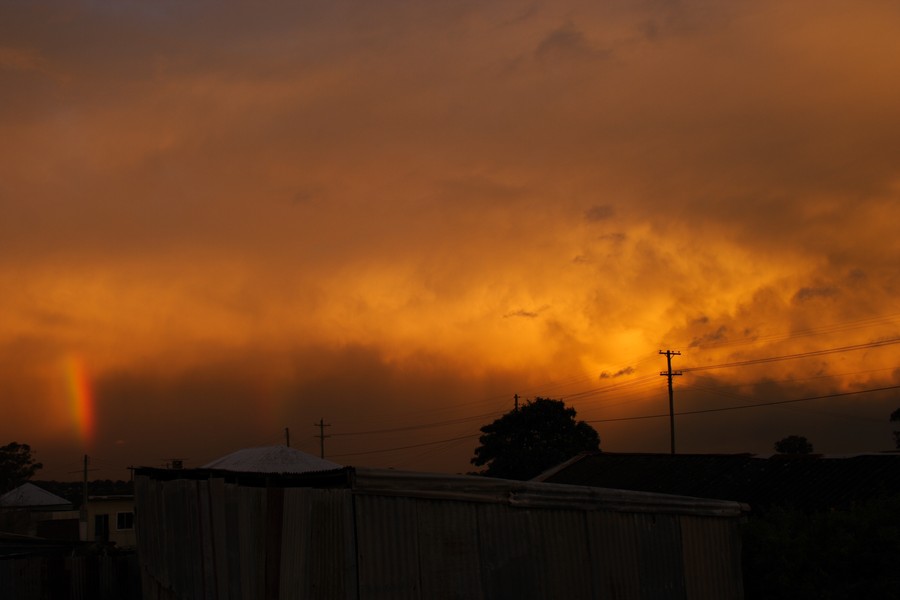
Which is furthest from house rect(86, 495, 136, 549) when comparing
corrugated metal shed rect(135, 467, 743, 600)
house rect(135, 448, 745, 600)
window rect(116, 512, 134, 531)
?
corrugated metal shed rect(135, 467, 743, 600)

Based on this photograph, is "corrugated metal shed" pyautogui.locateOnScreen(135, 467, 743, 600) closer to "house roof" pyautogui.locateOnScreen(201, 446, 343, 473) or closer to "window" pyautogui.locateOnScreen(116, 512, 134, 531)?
"house roof" pyautogui.locateOnScreen(201, 446, 343, 473)

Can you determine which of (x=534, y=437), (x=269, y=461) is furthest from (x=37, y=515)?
(x=269, y=461)

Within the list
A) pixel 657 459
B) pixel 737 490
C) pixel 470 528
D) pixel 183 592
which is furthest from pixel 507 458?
pixel 470 528

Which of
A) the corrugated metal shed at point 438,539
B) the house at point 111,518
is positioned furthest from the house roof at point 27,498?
the corrugated metal shed at point 438,539

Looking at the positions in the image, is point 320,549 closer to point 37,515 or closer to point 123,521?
point 123,521

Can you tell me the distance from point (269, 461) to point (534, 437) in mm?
42206

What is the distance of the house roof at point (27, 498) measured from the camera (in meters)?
51.0

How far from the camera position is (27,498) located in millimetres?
52625

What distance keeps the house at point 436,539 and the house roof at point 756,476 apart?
375 inches

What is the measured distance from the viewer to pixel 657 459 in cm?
3425

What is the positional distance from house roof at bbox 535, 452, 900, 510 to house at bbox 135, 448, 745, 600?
31.3ft

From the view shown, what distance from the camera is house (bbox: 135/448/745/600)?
28.7 ft

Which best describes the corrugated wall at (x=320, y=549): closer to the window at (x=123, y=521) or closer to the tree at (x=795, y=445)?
the window at (x=123, y=521)

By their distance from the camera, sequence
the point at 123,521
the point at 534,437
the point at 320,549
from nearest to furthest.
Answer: the point at 320,549
the point at 123,521
the point at 534,437
